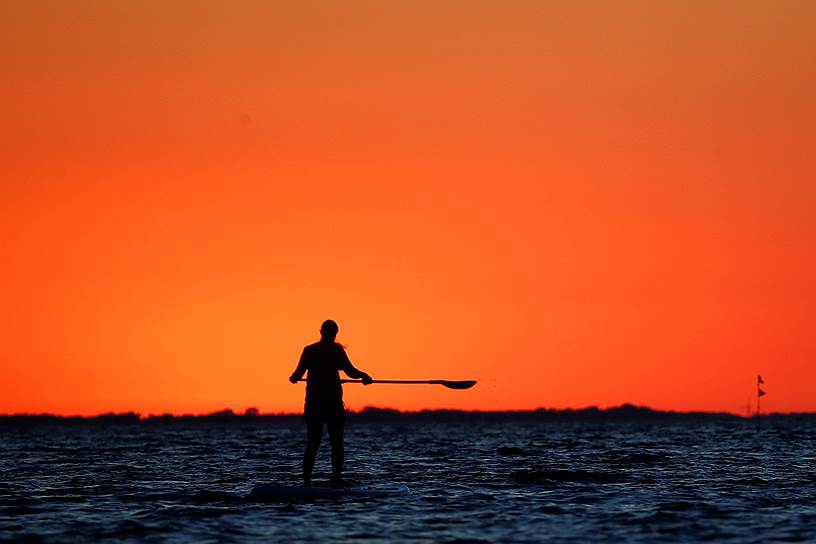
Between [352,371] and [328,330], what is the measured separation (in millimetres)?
800

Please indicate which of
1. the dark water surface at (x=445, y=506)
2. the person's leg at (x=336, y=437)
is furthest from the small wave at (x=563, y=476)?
the person's leg at (x=336, y=437)

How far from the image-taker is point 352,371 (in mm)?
22484

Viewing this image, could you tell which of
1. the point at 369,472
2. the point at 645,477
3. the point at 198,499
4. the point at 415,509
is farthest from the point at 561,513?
the point at 369,472

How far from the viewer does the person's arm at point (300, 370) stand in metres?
22.4

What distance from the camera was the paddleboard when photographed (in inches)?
873

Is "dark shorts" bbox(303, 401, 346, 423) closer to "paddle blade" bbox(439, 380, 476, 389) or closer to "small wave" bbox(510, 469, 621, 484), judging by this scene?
"paddle blade" bbox(439, 380, 476, 389)

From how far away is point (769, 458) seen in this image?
36.9m

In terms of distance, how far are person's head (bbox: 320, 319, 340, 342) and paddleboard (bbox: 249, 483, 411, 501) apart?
99.1 inches

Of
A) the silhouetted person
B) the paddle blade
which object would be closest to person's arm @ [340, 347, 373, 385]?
the silhouetted person

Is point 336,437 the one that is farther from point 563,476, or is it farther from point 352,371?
point 563,476

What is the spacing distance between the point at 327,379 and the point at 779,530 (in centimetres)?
795

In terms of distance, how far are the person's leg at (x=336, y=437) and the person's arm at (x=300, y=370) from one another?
2.89 ft

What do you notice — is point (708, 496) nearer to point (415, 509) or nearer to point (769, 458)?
point (415, 509)

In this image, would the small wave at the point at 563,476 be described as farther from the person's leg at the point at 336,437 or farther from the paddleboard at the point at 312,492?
the person's leg at the point at 336,437
